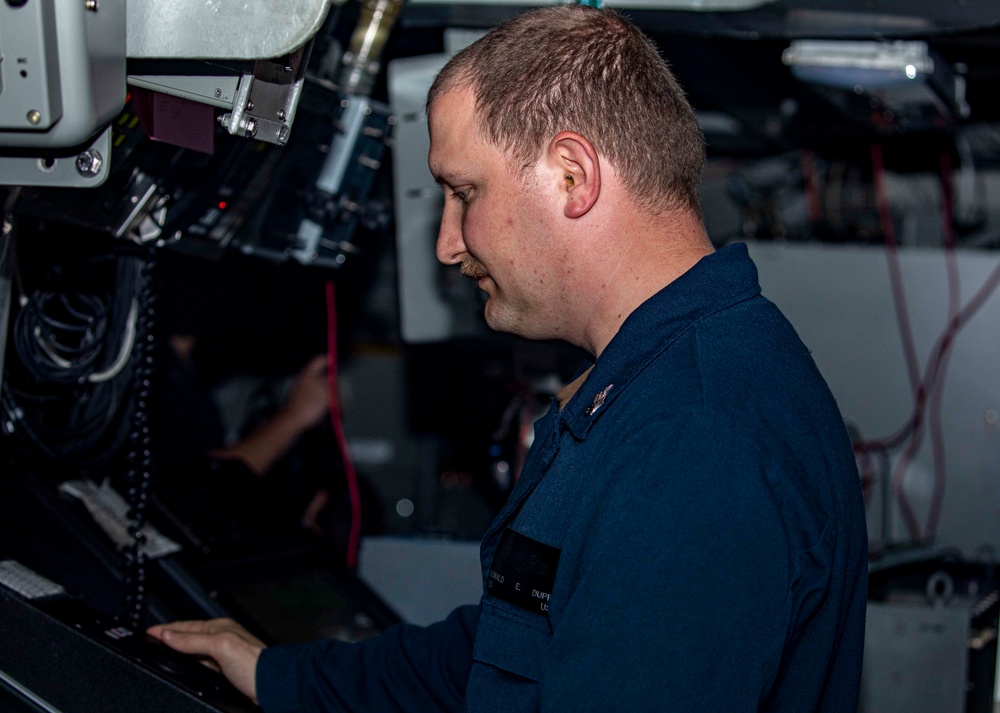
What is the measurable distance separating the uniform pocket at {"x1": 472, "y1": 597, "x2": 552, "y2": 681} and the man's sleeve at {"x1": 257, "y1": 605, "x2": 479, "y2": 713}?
1.30ft

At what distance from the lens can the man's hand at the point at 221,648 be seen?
1463mm

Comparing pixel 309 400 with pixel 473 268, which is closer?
pixel 473 268

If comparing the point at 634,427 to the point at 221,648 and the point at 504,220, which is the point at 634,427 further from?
the point at 221,648

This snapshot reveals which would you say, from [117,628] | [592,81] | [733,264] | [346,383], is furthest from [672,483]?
[346,383]

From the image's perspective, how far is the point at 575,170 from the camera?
1123 millimetres

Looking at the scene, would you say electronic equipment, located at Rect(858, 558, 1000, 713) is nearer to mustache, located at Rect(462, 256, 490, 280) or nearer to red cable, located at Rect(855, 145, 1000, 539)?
red cable, located at Rect(855, 145, 1000, 539)

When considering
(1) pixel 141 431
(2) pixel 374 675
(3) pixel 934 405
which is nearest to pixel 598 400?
(2) pixel 374 675

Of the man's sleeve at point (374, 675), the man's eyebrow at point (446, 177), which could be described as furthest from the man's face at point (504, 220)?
the man's sleeve at point (374, 675)

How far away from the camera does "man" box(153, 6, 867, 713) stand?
3.01ft

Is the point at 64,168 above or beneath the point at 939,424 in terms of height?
beneath

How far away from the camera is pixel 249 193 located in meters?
1.75

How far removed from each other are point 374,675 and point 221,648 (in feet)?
0.70

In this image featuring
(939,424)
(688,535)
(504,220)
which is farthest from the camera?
(939,424)

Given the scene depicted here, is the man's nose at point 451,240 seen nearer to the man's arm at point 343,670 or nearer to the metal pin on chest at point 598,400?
the metal pin on chest at point 598,400
